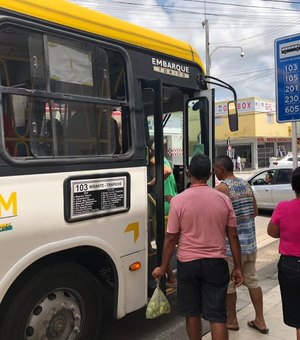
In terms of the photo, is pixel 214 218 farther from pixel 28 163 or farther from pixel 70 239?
pixel 28 163

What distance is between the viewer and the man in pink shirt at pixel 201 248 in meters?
3.09

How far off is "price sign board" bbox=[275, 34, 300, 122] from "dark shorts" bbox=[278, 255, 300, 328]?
2569 millimetres


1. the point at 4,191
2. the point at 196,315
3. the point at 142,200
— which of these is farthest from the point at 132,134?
the point at 196,315

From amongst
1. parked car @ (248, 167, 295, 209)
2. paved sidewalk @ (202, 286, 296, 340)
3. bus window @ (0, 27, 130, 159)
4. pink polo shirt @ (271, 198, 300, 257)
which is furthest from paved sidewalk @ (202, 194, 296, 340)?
parked car @ (248, 167, 295, 209)

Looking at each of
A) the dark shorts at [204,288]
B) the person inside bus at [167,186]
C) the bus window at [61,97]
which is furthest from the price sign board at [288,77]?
the dark shorts at [204,288]

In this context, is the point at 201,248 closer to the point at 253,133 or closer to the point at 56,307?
the point at 56,307

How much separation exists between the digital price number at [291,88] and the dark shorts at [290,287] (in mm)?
2640

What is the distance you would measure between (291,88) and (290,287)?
2985 mm

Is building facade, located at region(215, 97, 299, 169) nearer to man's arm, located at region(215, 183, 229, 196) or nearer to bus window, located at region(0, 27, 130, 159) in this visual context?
man's arm, located at region(215, 183, 229, 196)

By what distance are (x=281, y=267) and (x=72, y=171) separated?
1749 millimetres

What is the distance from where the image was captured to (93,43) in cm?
349

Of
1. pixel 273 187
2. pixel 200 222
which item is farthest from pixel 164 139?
pixel 273 187

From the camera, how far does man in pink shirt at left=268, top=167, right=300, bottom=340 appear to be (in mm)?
3125

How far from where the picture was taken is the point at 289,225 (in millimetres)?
3133
